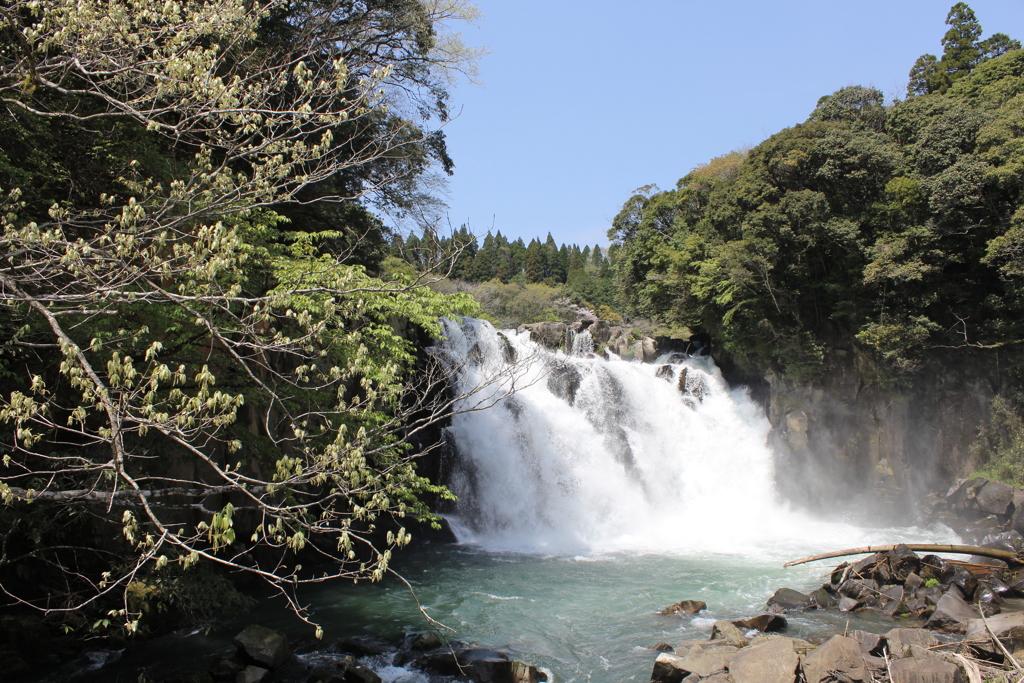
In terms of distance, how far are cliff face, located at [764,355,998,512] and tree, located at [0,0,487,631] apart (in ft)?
47.6

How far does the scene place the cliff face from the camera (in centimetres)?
1886

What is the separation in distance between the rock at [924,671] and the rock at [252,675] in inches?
270

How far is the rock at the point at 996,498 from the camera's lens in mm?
16078

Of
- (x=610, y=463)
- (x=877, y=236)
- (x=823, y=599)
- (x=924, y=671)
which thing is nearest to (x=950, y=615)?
(x=823, y=599)

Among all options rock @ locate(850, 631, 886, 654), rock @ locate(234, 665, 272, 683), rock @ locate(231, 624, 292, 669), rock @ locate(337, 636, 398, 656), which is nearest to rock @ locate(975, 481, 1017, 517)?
rock @ locate(850, 631, 886, 654)

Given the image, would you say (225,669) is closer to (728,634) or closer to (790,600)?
(728,634)

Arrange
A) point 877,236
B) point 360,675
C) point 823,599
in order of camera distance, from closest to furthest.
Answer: point 360,675 < point 823,599 < point 877,236

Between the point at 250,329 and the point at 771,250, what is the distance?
18247mm

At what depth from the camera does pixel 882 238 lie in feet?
60.5

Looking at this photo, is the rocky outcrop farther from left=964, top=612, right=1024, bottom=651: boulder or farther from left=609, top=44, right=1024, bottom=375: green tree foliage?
left=964, top=612, right=1024, bottom=651: boulder

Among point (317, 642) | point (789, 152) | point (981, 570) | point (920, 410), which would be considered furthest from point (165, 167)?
point (920, 410)

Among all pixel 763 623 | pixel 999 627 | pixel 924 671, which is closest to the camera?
pixel 924 671

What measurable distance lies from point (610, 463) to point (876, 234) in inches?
413

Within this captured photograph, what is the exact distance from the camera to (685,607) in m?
10.5
